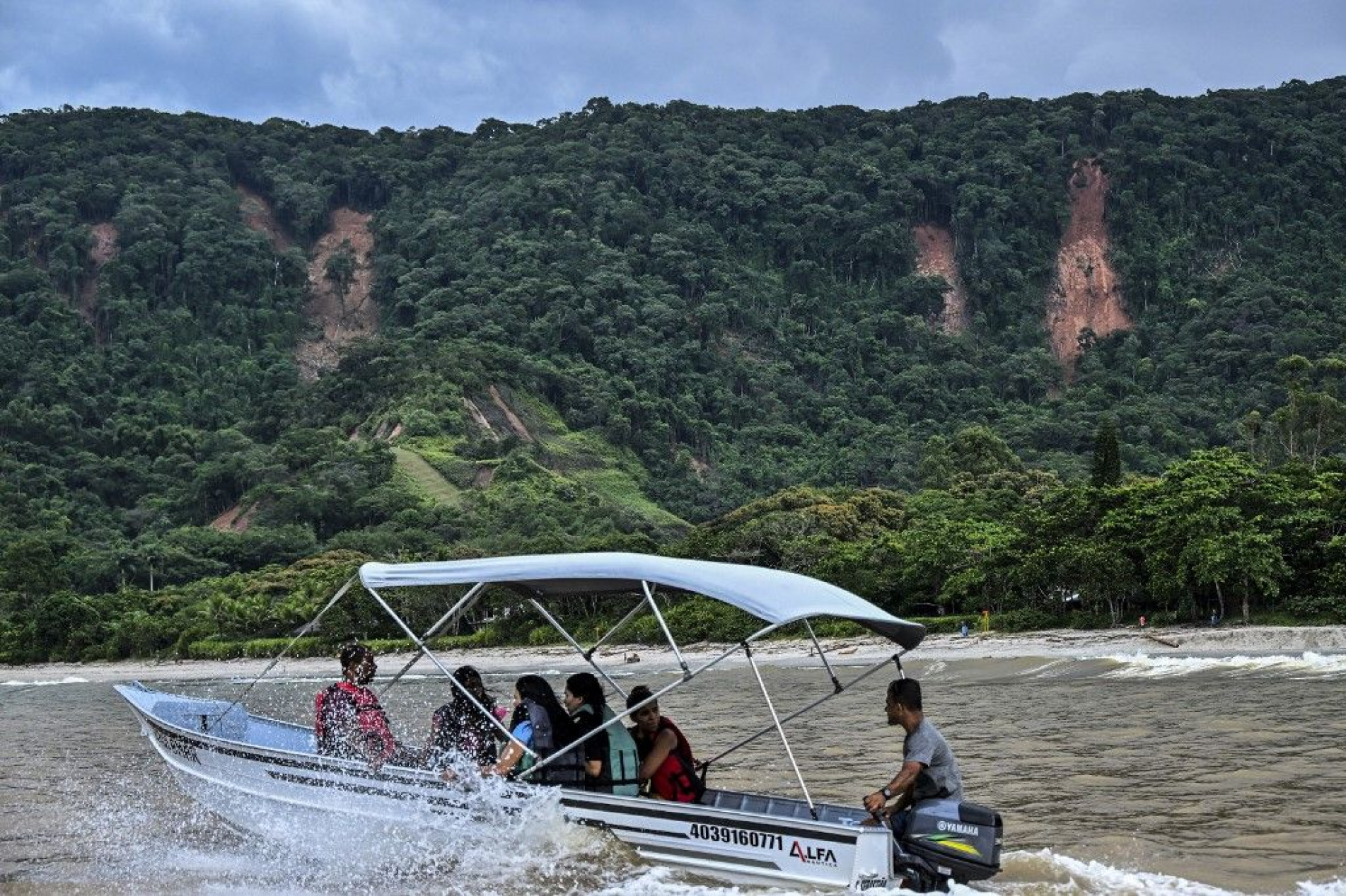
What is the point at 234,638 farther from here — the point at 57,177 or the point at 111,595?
the point at 57,177

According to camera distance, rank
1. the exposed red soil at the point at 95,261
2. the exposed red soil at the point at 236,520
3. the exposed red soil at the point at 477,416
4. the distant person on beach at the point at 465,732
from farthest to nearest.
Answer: the exposed red soil at the point at 95,261, the exposed red soil at the point at 477,416, the exposed red soil at the point at 236,520, the distant person on beach at the point at 465,732

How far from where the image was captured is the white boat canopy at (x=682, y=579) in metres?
11.8

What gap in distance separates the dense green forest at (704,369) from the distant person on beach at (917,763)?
32058mm

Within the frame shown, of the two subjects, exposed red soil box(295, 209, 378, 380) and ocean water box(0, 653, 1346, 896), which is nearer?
ocean water box(0, 653, 1346, 896)

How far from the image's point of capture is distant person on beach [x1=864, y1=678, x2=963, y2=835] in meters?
11.4

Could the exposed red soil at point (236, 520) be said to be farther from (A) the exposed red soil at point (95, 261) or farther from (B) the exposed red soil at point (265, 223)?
(B) the exposed red soil at point (265, 223)

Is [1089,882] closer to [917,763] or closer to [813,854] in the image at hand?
[917,763]

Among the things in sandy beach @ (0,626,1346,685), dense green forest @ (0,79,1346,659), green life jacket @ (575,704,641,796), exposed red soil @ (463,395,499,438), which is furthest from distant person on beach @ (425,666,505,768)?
exposed red soil @ (463,395,499,438)

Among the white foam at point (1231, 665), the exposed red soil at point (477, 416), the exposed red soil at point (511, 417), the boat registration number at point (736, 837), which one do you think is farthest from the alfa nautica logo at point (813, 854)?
the exposed red soil at point (511, 417)

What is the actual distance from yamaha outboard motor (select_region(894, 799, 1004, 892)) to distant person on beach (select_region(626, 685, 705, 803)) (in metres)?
2.13

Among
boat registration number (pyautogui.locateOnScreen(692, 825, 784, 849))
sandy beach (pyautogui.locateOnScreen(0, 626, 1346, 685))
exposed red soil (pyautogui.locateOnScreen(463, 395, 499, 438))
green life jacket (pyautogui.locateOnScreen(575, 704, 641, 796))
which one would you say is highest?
exposed red soil (pyautogui.locateOnScreen(463, 395, 499, 438))

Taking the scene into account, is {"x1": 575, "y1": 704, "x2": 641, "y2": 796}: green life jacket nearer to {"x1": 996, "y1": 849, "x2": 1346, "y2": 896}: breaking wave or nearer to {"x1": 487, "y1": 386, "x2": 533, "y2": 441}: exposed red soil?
{"x1": 996, "y1": 849, "x2": 1346, "y2": 896}: breaking wave

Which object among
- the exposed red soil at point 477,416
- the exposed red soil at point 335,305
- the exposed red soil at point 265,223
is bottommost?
the exposed red soil at point 477,416

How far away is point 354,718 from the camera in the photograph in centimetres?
1346
